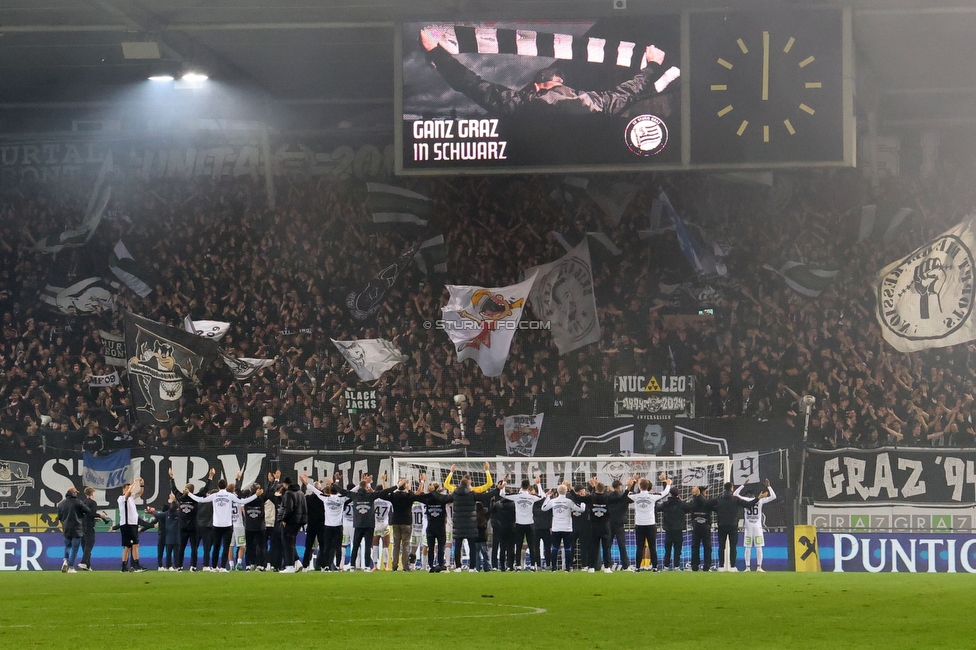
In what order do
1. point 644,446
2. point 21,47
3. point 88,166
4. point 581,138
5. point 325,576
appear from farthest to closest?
point 88,166 < point 21,47 < point 644,446 < point 325,576 < point 581,138

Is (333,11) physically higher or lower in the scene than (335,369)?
higher

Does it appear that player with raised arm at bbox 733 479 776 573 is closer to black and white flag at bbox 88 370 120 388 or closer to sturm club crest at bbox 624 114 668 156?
sturm club crest at bbox 624 114 668 156

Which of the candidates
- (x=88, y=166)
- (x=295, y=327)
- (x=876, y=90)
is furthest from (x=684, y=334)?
(x=88, y=166)

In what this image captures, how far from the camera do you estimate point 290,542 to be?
2184 centimetres

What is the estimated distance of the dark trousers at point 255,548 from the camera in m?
22.2

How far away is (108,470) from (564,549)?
933 cm

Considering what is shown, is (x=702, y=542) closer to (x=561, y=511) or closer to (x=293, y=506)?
(x=561, y=511)

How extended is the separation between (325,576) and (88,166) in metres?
16.1

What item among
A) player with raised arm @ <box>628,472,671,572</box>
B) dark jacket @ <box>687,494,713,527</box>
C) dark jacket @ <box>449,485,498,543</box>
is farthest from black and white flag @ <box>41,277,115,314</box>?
dark jacket @ <box>687,494,713,527</box>

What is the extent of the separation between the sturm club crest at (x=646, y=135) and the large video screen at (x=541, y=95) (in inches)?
0.5

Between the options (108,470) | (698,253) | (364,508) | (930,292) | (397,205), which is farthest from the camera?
(397,205)

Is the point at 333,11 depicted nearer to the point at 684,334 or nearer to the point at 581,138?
the point at 581,138

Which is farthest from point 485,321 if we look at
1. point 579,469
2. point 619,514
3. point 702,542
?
point 702,542

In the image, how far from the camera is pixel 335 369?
29.2m
